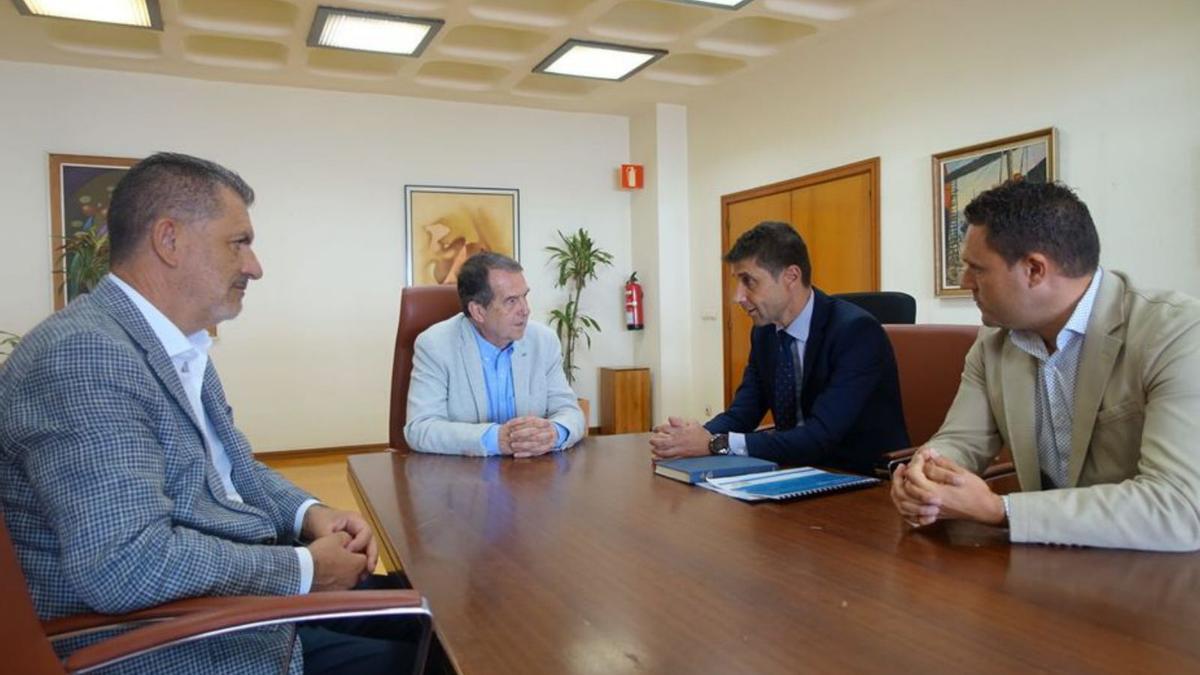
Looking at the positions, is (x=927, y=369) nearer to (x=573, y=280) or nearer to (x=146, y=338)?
(x=146, y=338)

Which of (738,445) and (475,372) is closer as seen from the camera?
(738,445)

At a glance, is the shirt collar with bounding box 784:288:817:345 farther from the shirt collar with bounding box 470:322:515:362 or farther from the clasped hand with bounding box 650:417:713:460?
the shirt collar with bounding box 470:322:515:362

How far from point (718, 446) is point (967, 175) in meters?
3.16

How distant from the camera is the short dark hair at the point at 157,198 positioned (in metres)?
1.32

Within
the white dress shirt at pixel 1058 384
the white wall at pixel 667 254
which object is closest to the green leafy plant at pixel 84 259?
the white wall at pixel 667 254

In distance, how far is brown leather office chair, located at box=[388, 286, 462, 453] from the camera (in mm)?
2766

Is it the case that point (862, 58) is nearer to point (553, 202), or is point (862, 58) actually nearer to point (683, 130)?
point (683, 130)

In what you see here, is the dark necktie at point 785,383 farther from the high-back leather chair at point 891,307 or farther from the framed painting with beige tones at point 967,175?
the framed painting with beige tones at point 967,175

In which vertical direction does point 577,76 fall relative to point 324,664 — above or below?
above

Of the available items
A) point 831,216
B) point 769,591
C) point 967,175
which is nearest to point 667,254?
point 831,216

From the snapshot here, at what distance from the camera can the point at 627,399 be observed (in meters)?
6.94

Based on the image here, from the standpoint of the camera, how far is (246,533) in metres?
1.30

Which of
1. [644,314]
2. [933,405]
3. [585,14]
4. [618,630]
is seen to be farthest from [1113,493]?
[644,314]

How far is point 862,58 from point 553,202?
3.01m
